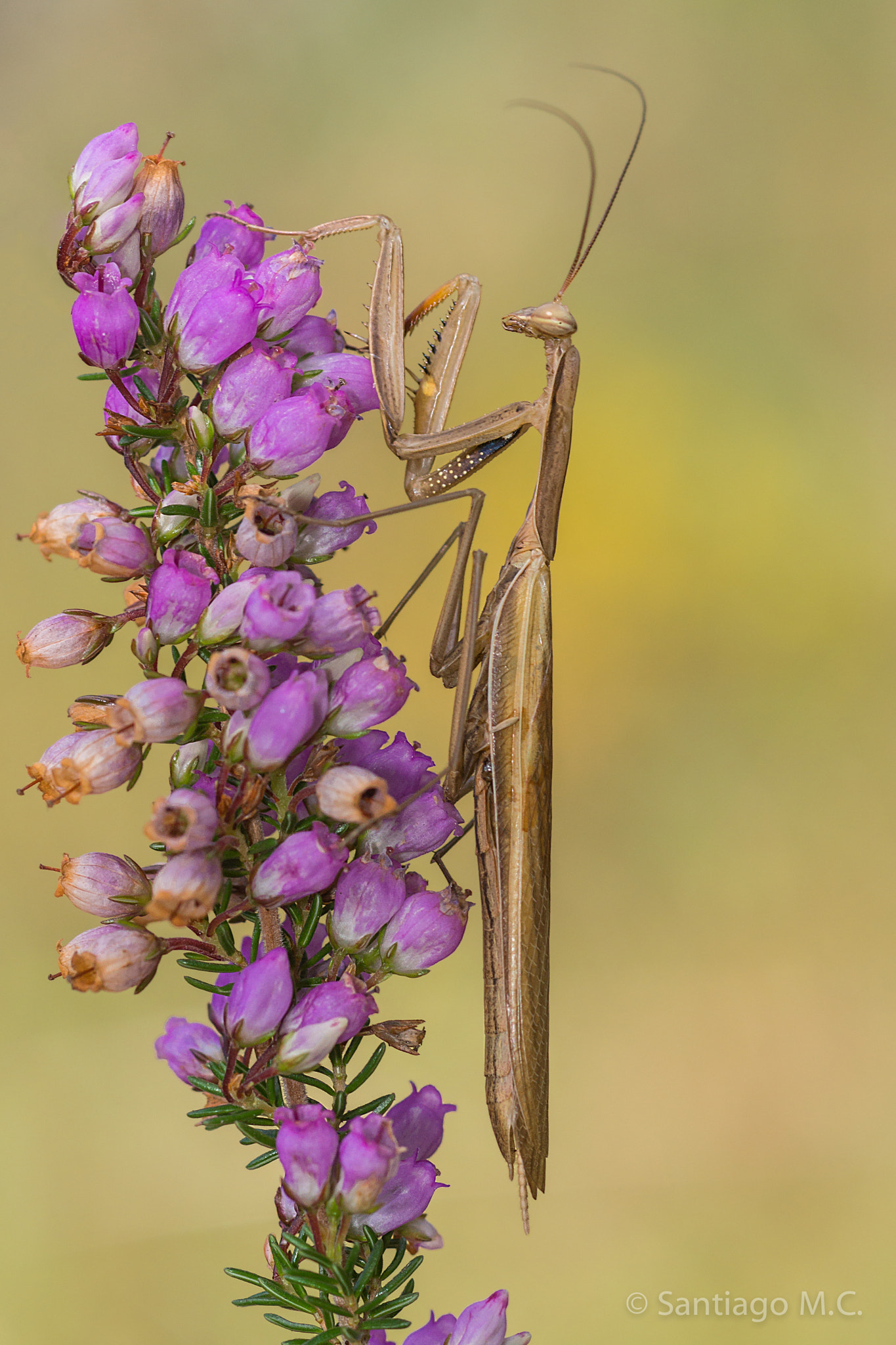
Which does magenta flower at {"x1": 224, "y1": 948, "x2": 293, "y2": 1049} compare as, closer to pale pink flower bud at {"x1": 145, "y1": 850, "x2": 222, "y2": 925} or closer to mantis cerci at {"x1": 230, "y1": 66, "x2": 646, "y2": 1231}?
pale pink flower bud at {"x1": 145, "y1": 850, "x2": 222, "y2": 925}

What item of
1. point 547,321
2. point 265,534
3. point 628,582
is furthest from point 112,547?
point 628,582

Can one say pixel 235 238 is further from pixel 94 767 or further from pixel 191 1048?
pixel 191 1048

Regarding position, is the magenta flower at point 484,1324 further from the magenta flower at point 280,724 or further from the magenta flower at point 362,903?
the magenta flower at point 280,724

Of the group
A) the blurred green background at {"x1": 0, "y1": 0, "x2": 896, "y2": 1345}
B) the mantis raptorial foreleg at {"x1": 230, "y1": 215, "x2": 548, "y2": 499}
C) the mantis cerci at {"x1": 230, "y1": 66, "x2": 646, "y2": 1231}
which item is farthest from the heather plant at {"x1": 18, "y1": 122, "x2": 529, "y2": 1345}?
the blurred green background at {"x1": 0, "y1": 0, "x2": 896, "y2": 1345}

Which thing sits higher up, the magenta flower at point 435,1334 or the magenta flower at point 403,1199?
the magenta flower at point 403,1199

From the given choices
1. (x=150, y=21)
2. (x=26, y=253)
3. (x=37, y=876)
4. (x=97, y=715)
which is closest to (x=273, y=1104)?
(x=97, y=715)

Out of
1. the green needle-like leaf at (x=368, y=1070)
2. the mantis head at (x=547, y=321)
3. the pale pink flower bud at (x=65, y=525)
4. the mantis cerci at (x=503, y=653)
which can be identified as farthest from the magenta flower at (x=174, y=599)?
the mantis head at (x=547, y=321)
